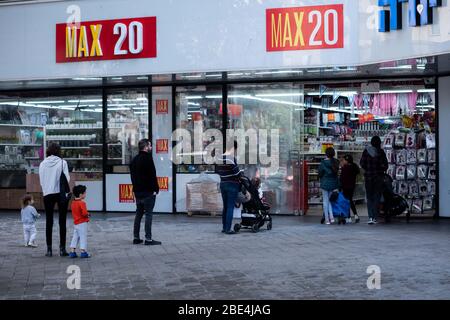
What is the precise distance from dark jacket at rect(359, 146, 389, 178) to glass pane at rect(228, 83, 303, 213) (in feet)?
7.15

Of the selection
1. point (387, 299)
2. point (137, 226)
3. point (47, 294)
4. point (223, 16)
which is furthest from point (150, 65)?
point (387, 299)

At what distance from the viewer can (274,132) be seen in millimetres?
18391

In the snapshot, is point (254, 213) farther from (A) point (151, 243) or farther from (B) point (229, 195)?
(A) point (151, 243)

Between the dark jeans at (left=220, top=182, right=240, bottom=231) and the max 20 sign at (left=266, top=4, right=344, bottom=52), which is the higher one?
the max 20 sign at (left=266, top=4, right=344, bottom=52)

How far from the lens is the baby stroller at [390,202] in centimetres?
1681

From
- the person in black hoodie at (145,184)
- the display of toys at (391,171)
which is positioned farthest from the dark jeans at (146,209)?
the display of toys at (391,171)

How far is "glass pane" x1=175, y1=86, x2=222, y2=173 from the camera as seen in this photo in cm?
1872

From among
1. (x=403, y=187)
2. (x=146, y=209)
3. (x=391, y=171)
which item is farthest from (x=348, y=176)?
(x=146, y=209)

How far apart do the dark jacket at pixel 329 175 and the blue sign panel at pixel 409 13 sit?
3.26m

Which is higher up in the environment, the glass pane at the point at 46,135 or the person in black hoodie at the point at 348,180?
the glass pane at the point at 46,135

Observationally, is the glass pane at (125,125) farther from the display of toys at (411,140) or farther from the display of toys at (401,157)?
the display of toys at (411,140)

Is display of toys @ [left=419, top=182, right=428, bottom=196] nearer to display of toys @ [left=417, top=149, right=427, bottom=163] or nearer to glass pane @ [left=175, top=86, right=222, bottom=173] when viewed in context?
display of toys @ [left=417, top=149, right=427, bottom=163]

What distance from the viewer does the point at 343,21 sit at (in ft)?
51.4

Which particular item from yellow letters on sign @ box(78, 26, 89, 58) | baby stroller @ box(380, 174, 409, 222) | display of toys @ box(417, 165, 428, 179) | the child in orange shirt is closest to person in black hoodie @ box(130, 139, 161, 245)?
the child in orange shirt
